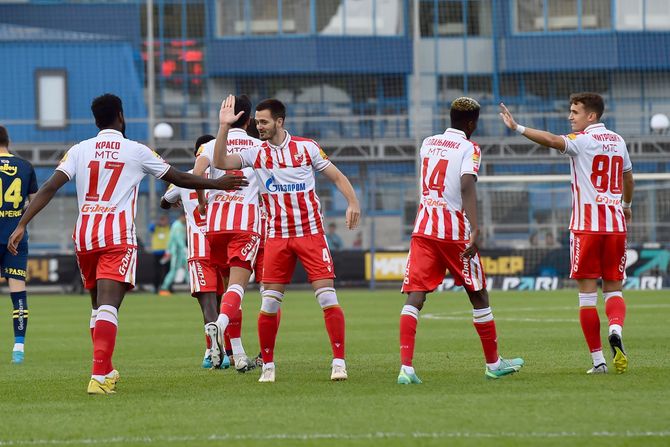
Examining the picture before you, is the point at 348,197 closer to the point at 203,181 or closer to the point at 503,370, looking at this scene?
the point at 203,181

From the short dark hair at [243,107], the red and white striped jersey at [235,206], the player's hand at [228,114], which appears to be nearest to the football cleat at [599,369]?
the red and white striped jersey at [235,206]

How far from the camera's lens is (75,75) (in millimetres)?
44344

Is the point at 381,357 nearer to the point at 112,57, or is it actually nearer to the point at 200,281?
the point at 200,281

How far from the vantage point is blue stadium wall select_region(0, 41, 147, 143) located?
145 ft

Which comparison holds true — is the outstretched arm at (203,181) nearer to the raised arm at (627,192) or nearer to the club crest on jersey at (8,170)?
the raised arm at (627,192)

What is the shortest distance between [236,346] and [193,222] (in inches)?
61.6

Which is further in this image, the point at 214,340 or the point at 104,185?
the point at 214,340

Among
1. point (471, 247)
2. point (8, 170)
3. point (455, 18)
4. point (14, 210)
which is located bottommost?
point (471, 247)

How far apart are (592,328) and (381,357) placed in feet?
8.70

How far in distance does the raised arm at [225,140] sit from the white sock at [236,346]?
6.54ft

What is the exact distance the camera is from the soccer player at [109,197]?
9727 millimetres

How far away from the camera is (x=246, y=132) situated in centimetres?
1205

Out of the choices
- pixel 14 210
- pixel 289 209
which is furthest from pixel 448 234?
pixel 14 210

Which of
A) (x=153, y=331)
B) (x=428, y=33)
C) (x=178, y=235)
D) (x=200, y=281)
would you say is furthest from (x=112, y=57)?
(x=200, y=281)
